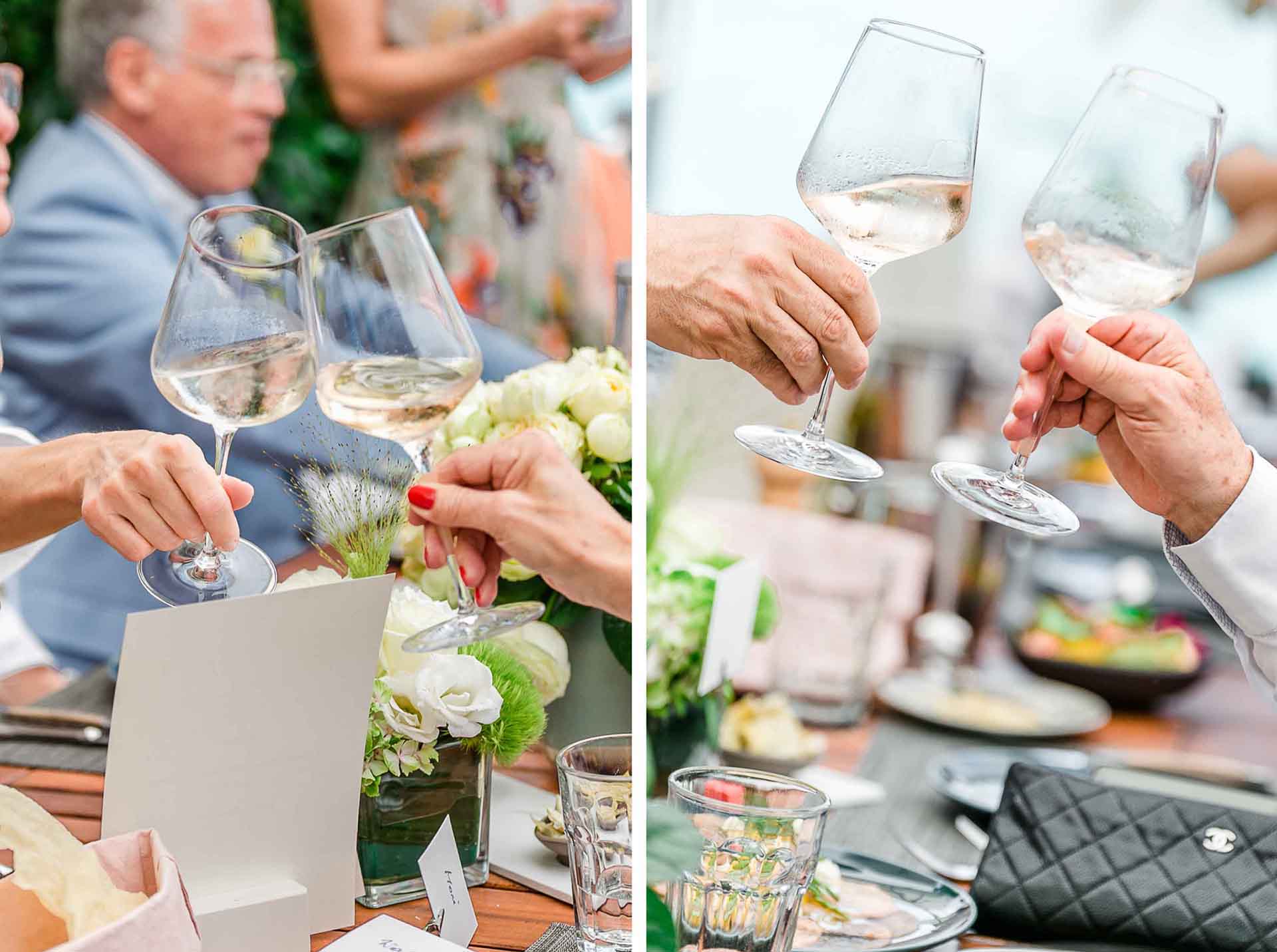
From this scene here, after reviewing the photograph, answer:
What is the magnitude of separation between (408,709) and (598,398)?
28cm

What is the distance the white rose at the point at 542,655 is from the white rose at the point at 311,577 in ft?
0.43

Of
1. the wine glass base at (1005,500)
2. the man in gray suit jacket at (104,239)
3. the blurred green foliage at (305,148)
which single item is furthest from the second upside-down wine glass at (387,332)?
the blurred green foliage at (305,148)

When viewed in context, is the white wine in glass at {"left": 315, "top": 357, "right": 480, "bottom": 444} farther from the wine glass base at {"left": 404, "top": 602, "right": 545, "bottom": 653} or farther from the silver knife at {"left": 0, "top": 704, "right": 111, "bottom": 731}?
the silver knife at {"left": 0, "top": 704, "right": 111, "bottom": 731}

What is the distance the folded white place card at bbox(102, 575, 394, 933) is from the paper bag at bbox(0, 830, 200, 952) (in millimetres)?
42

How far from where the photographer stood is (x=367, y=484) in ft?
2.67

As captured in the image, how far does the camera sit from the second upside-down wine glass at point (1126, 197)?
0.69m

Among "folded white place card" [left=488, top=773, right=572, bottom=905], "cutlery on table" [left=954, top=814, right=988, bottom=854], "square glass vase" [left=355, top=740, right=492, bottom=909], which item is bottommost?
"cutlery on table" [left=954, top=814, right=988, bottom=854]

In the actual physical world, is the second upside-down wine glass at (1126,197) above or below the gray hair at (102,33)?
below

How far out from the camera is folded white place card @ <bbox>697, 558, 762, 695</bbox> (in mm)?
1019

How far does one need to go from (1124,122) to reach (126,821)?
71cm

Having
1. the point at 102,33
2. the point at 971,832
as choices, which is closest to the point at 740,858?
the point at 971,832

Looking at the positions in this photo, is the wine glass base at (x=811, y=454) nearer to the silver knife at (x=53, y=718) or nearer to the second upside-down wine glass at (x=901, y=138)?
the second upside-down wine glass at (x=901, y=138)

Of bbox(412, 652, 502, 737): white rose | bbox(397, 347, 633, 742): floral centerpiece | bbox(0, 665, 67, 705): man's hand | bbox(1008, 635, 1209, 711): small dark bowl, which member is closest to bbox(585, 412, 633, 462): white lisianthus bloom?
bbox(397, 347, 633, 742): floral centerpiece

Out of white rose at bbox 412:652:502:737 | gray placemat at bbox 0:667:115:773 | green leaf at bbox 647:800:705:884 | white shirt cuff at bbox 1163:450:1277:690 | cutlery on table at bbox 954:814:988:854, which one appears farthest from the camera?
cutlery on table at bbox 954:814:988:854
